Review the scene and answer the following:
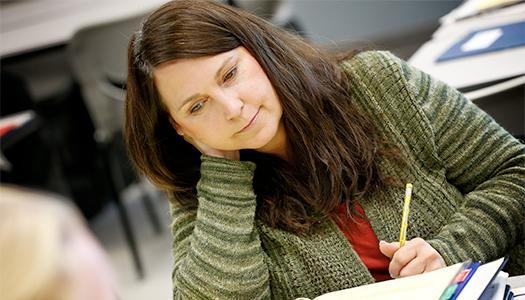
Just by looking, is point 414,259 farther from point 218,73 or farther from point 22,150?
point 22,150

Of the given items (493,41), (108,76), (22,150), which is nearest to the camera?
(493,41)

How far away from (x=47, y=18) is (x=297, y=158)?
10.9 feet

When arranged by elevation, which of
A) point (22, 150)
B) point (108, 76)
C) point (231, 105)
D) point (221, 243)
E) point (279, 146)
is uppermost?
point (231, 105)

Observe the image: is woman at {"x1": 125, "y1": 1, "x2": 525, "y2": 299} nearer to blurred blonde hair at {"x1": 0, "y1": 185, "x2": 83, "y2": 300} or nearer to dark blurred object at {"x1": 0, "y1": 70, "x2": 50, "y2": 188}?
blurred blonde hair at {"x1": 0, "y1": 185, "x2": 83, "y2": 300}

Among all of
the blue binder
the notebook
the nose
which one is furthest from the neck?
the blue binder

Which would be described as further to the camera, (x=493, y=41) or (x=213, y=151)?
(x=493, y=41)

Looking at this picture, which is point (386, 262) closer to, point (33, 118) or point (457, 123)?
point (457, 123)

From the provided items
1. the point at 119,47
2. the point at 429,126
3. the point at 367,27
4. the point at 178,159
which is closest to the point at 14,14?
the point at 119,47

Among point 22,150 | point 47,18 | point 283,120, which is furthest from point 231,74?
point 47,18

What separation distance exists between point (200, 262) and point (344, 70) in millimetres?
441

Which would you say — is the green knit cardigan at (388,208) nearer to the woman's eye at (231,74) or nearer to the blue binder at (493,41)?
the woman's eye at (231,74)

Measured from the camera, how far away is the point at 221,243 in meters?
1.26

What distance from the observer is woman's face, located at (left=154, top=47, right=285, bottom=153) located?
1.23 m

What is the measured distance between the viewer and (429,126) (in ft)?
4.34
